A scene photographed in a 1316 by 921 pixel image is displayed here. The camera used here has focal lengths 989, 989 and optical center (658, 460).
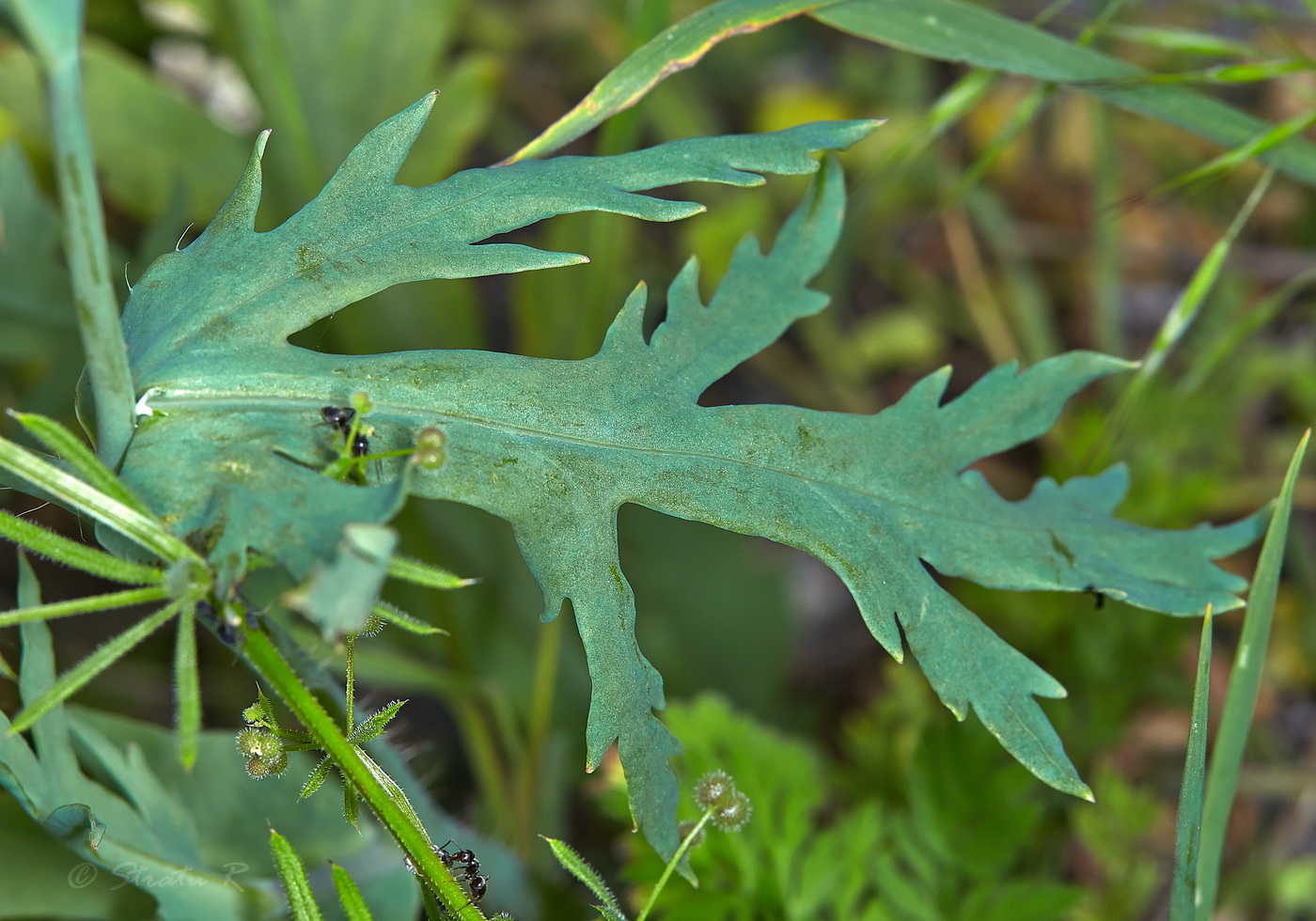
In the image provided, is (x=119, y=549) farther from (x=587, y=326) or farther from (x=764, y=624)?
(x=764, y=624)

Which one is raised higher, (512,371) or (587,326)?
(512,371)

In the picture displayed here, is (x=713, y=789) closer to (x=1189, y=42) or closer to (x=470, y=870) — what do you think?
(x=470, y=870)

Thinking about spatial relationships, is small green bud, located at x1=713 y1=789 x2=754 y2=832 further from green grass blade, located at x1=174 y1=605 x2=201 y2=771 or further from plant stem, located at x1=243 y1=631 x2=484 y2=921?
green grass blade, located at x1=174 y1=605 x2=201 y2=771

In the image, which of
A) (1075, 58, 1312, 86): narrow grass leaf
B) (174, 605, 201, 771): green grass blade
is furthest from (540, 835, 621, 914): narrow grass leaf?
Answer: (1075, 58, 1312, 86): narrow grass leaf

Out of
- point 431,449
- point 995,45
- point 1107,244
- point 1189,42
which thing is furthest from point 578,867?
point 1107,244

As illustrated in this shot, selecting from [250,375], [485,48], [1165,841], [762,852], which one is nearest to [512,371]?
[250,375]

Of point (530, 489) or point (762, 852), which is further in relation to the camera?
point (762, 852)

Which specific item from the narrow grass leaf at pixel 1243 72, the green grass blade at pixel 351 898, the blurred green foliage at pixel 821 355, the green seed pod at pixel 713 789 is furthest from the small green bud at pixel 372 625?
the narrow grass leaf at pixel 1243 72
